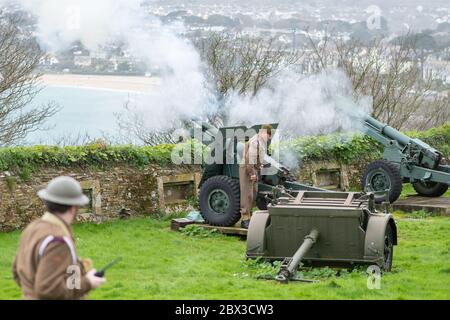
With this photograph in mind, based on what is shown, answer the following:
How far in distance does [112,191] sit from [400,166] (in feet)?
22.5

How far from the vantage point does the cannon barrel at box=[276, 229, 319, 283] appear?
482 inches

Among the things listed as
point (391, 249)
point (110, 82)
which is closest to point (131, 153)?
point (391, 249)

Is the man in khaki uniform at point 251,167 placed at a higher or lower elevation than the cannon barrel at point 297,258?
higher

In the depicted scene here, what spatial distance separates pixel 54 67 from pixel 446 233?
75.2ft

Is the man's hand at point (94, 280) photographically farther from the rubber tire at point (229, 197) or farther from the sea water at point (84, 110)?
the sea water at point (84, 110)

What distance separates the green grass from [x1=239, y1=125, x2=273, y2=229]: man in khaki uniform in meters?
0.67

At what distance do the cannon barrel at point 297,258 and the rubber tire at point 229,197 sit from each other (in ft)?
14.3

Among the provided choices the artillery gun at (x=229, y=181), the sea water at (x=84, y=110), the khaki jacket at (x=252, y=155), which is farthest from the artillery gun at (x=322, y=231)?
the sea water at (x=84, y=110)

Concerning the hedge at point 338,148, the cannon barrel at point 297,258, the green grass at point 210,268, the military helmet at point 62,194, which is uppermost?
the military helmet at point 62,194

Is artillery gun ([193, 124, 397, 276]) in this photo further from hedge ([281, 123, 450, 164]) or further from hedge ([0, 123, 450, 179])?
hedge ([281, 123, 450, 164])

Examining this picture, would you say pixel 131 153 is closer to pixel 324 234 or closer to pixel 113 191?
pixel 113 191

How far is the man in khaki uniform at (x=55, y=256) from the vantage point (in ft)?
21.7

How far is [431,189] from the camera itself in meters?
22.8

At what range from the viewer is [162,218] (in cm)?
1964
